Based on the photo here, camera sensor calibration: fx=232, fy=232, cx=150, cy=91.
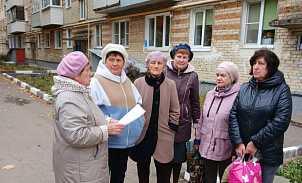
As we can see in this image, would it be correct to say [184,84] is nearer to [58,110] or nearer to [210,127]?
[210,127]

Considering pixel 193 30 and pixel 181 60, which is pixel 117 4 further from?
pixel 181 60

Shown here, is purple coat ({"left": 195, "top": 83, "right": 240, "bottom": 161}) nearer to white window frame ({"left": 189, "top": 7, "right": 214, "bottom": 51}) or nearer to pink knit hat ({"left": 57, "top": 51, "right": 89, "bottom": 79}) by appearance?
pink knit hat ({"left": 57, "top": 51, "right": 89, "bottom": 79})

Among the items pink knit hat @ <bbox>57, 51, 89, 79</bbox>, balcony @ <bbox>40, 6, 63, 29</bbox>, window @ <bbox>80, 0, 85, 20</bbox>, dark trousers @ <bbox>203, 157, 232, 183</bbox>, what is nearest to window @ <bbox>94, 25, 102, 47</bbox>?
window @ <bbox>80, 0, 85, 20</bbox>

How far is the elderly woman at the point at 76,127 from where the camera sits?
1.52 metres

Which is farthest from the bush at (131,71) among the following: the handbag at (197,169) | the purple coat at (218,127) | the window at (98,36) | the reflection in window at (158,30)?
the window at (98,36)

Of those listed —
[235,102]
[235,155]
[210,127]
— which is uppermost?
[235,102]

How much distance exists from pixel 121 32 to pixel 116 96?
10723 millimetres

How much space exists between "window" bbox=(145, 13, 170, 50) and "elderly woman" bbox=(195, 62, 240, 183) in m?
7.52

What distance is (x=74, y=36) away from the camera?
15547mm

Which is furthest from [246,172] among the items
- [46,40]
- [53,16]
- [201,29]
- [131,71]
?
[46,40]

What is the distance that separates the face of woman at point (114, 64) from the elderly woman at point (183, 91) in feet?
1.97

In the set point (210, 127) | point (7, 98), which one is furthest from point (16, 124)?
point (210, 127)

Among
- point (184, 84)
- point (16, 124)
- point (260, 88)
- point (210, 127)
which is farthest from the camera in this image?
point (16, 124)

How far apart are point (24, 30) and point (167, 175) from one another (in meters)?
25.3
